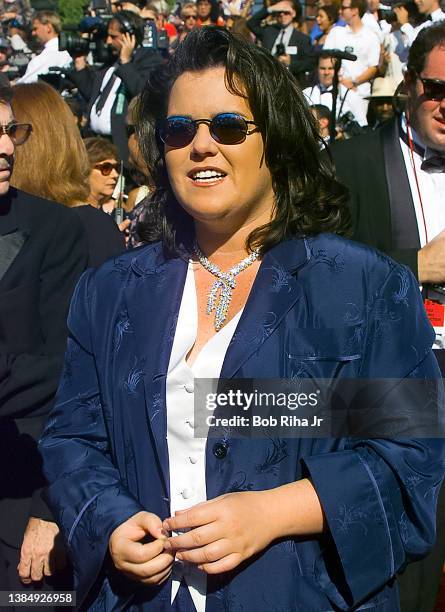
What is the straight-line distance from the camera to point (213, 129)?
2.12m

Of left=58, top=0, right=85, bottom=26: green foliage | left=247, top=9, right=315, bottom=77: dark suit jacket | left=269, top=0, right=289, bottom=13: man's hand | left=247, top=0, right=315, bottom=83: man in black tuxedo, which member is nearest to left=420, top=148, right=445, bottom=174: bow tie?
left=247, top=9, right=315, bottom=77: dark suit jacket

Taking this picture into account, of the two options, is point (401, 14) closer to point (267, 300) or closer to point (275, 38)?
point (275, 38)

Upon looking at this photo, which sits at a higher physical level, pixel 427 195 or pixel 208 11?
pixel 427 195

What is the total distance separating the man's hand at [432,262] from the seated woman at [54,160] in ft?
4.35

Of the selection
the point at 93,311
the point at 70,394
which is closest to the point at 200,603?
the point at 70,394

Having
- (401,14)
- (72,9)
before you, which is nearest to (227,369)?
(401,14)

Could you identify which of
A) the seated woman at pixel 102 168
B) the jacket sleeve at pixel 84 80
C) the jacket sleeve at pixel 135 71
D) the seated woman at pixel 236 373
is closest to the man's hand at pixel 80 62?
the jacket sleeve at pixel 84 80

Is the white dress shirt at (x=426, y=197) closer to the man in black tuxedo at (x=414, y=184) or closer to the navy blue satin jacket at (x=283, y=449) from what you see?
the man in black tuxedo at (x=414, y=184)

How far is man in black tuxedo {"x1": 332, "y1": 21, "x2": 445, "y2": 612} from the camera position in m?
3.22

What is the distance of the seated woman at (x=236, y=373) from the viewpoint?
6.39 feet

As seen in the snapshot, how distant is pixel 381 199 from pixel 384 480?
4.87 feet

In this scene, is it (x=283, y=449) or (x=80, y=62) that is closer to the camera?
(x=283, y=449)

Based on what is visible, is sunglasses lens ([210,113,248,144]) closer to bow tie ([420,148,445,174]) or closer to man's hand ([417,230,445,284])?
man's hand ([417,230,445,284])

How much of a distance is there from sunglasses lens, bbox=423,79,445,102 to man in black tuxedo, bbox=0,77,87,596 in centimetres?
127
